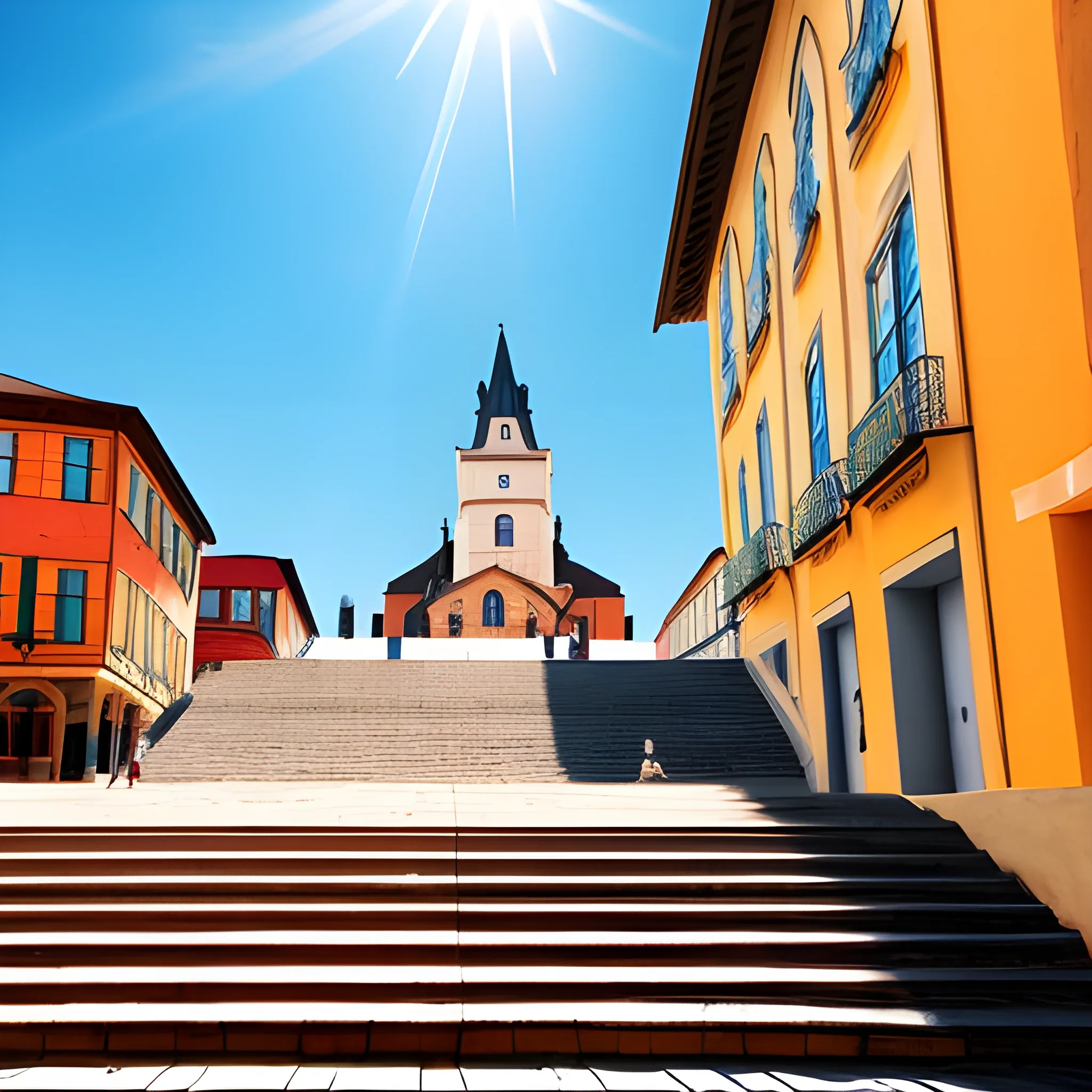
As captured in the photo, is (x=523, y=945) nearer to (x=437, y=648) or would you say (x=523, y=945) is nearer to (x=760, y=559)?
(x=760, y=559)

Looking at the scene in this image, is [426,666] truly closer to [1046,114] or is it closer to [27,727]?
[27,727]

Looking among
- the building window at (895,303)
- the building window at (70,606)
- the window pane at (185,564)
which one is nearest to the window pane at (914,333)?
the building window at (895,303)

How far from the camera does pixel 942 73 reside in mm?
8922

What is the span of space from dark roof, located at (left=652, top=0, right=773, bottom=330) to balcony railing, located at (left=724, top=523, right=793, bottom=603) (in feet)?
21.7

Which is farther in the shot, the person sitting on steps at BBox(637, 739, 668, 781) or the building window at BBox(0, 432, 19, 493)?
the building window at BBox(0, 432, 19, 493)

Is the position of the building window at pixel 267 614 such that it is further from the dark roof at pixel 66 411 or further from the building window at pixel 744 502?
the building window at pixel 744 502

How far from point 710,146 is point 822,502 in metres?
8.85

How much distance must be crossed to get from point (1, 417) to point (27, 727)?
5.56 m

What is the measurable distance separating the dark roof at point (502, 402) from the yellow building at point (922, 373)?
4709 centimetres

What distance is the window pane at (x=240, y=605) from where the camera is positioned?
1378 inches

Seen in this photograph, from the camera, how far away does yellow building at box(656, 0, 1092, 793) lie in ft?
22.9

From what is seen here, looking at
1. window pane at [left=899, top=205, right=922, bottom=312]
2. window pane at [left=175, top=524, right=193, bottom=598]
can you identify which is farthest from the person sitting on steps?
window pane at [left=175, top=524, right=193, bottom=598]

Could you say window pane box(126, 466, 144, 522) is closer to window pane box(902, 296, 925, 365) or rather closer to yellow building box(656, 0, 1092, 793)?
yellow building box(656, 0, 1092, 793)

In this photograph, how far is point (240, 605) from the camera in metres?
35.2
